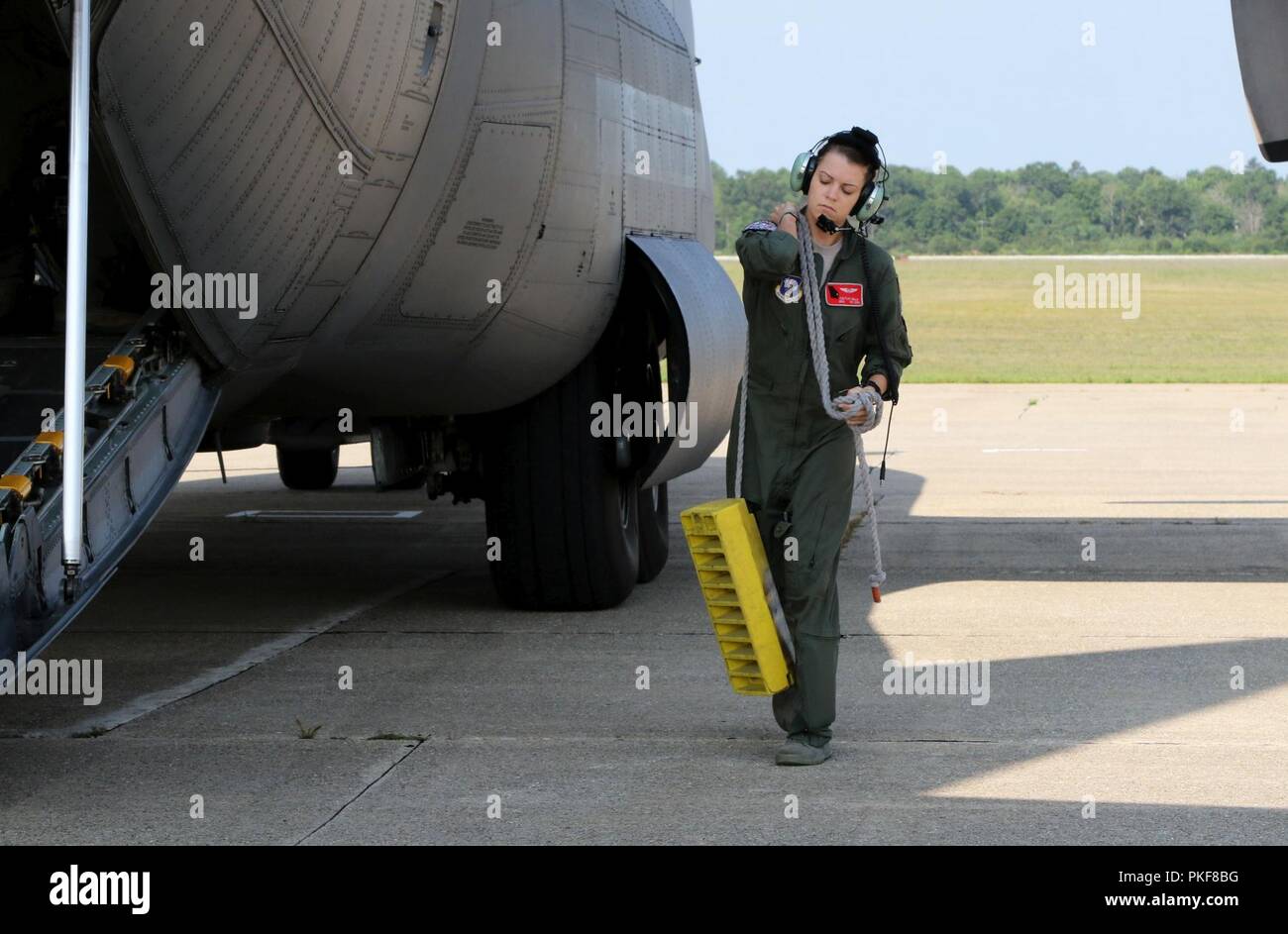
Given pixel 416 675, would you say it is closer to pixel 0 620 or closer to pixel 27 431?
pixel 27 431

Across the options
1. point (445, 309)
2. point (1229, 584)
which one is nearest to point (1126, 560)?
point (1229, 584)

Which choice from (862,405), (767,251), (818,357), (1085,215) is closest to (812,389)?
(818,357)

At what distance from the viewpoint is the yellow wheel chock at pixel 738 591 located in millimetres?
5676

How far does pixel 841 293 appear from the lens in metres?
5.91

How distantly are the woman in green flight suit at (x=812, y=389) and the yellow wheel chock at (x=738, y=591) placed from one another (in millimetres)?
105

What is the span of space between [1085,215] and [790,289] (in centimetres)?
10896

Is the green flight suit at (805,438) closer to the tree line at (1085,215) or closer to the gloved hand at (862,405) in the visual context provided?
the gloved hand at (862,405)

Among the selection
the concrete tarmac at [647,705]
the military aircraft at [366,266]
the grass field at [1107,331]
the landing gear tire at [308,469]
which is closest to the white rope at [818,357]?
the concrete tarmac at [647,705]

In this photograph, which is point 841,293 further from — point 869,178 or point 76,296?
point 76,296

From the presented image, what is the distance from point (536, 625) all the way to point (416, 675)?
1.27m

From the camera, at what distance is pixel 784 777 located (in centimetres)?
566

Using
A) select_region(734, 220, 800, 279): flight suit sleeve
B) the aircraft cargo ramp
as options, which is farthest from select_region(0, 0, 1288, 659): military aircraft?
select_region(734, 220, 800, 279): flight suit sleeve

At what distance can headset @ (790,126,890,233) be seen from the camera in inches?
230

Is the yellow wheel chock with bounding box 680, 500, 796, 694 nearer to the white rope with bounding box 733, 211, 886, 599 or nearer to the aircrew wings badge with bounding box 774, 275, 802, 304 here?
the white rope with bounding box 733, 211, 886, 599
